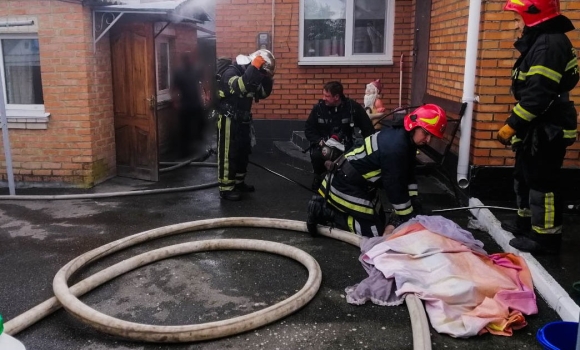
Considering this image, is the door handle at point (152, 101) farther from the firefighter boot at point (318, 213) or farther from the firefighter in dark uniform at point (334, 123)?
the firefighter boot at point (318, 213)

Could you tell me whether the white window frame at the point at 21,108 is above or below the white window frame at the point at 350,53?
below

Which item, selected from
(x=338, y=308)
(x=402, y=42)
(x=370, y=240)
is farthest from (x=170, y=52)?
(x=338, y=308)

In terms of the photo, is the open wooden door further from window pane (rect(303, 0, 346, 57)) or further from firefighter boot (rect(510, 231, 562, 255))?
firefighter boot (rect(510, 231, 562, 255))

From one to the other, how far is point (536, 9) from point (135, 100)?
5.36 meters

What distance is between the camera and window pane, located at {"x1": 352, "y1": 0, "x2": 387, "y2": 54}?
922cm

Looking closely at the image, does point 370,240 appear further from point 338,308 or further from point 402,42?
point 402,42

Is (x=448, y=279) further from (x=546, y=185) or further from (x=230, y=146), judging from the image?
(x=230, y=146)

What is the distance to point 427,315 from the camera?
3.44 meters

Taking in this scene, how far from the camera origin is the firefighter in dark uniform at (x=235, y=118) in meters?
6.25

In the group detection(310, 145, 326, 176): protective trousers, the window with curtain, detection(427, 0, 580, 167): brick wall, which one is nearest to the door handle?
the window with curtain

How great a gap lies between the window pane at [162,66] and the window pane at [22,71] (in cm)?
224

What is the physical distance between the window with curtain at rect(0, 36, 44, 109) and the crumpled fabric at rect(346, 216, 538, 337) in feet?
17.6

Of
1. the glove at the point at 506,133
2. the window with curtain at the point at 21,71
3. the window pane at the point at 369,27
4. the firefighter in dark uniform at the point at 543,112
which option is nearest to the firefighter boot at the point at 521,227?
the firefighter in dark uniform at the point at 543,112

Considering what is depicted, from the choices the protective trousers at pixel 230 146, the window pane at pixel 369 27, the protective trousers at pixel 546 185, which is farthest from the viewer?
the window pane at pixel 369 27
